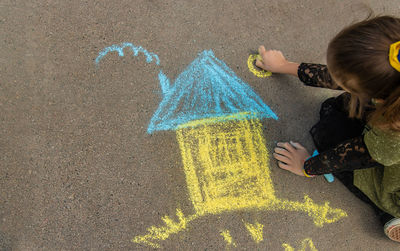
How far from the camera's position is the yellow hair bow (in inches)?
34.2

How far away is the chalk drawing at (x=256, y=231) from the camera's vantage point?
159cm

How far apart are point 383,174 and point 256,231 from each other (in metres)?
0.74

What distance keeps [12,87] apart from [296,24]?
1807 millimetres

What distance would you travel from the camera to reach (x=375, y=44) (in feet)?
3.03

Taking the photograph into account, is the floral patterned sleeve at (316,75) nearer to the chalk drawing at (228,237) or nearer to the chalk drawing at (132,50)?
the chalk drawing at (132,50)

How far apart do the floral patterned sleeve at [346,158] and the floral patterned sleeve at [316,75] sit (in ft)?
1.23

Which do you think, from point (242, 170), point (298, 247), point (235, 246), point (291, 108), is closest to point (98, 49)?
point (242, 170)

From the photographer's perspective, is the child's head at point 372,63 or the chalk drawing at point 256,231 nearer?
the child's head at point 372,63

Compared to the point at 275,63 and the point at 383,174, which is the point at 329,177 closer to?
the point at 383,174

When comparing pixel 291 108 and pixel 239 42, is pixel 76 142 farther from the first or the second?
pixel 291 108

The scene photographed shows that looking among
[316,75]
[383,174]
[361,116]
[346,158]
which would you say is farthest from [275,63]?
[383,174]

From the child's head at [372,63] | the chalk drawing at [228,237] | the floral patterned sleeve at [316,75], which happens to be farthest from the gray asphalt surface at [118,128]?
the child's head at [372,63]

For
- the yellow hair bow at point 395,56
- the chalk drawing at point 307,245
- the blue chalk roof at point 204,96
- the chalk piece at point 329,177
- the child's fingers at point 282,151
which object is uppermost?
the blue chalk roof at point 204,96

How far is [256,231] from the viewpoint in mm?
1593
